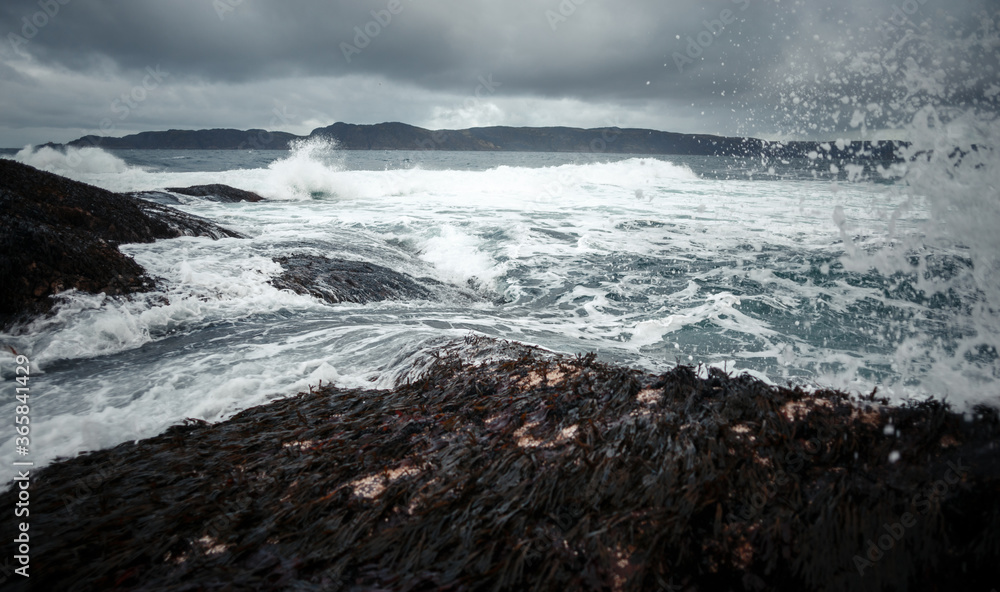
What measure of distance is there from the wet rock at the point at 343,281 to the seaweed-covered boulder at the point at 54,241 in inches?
76.2

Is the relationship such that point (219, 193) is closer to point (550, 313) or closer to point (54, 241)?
point (54, 241)

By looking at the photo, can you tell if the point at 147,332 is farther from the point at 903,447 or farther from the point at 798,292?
the point at 798,292

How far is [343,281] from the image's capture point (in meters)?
7.36

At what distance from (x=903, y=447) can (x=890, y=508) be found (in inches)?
19.6

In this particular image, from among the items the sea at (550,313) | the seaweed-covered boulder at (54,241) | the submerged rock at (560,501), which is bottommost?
the sea at (550,313)

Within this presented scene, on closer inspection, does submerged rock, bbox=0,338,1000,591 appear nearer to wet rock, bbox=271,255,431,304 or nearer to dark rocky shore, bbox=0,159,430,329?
dark rocky shore, bbox=0,159,430,329

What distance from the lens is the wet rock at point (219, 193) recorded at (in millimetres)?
18375

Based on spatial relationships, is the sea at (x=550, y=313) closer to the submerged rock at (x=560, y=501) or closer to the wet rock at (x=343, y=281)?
the wet rock at (x=343, y=281)

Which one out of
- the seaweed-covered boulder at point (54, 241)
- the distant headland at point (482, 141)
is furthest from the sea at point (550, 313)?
the distant headland at point (482, 141)

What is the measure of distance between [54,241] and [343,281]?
349 cm

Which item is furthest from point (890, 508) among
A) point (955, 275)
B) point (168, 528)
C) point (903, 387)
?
point (955, 275)

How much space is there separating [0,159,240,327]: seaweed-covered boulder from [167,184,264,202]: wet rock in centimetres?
1150

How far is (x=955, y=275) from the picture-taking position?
28.9ft

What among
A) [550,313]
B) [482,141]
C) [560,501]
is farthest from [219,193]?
[482,141]
